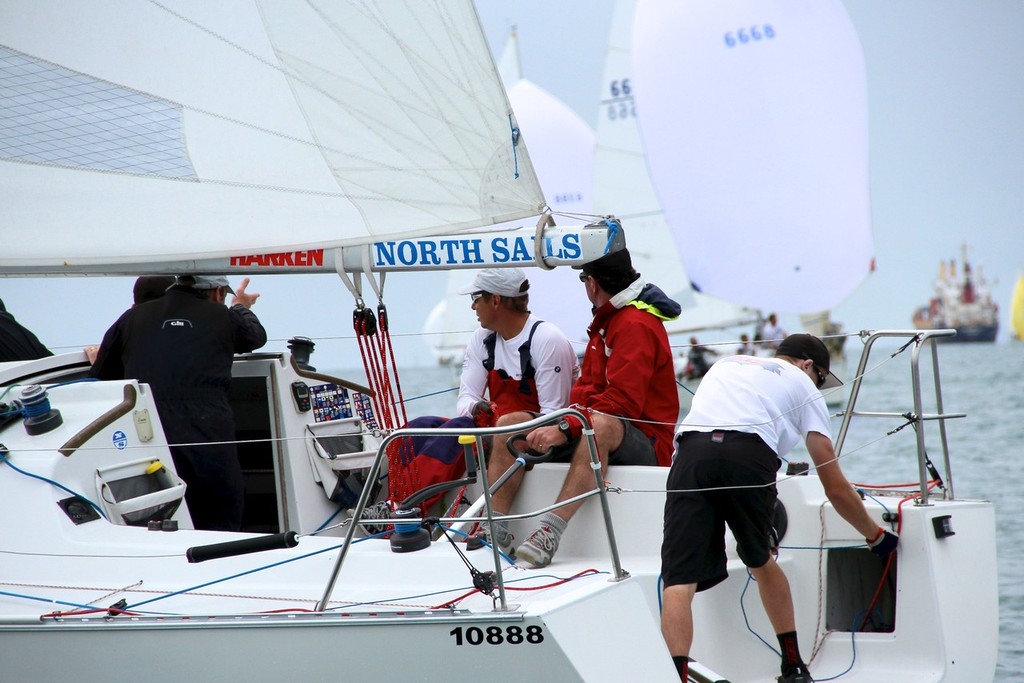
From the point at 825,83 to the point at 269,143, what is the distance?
1419cm

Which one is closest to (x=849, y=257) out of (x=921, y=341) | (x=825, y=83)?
(x=825, y=83)

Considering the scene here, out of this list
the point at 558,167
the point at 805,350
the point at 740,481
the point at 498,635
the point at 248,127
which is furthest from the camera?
the point at 558,167

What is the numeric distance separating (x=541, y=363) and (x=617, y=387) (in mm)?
476

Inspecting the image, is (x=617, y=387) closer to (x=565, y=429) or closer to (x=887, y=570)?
(x=565, y=429)

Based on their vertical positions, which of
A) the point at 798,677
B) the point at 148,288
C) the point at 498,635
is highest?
the point at 148,288

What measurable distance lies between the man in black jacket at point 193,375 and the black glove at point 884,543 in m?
2.24

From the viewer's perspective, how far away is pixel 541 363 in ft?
13.1

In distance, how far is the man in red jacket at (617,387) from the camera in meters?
3.51

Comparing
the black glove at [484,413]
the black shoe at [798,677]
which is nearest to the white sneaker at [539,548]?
the black glove at [484,413]

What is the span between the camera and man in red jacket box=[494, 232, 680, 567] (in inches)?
138

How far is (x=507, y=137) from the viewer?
3.84 m

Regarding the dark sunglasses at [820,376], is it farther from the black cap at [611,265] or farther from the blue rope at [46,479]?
the blue rope at [46,479]

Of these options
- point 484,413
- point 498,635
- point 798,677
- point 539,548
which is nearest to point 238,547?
point 498,635

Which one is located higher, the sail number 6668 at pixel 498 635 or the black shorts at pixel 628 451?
the black shorts at pixel 628 451
